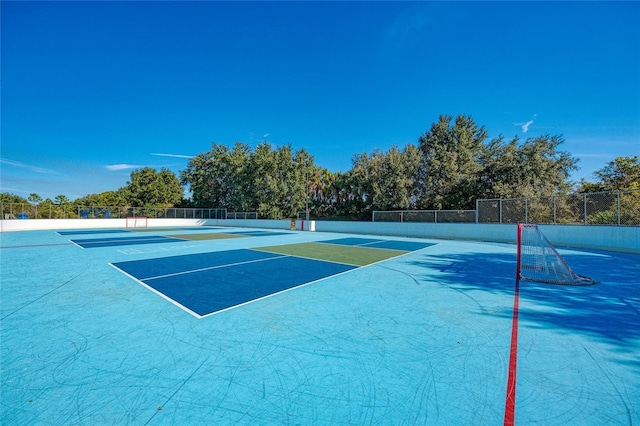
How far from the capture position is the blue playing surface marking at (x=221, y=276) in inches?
223

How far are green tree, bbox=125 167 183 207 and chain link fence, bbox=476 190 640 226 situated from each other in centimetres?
4553

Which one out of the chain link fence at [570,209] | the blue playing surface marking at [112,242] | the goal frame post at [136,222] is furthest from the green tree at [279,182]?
the chain link fence at [570,209]

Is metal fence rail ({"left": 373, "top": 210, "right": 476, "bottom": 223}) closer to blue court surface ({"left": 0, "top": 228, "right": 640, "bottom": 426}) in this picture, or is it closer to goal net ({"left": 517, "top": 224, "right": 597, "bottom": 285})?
goal net ({"left": 517, "top": 224, "right": 597, "bottom": 285})

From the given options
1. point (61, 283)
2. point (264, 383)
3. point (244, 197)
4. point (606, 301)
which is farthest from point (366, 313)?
point (244, 197)

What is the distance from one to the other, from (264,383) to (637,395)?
366cm

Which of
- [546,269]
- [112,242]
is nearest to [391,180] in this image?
[546,269]

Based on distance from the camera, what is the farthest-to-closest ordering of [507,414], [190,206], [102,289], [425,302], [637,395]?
[190,206] → [102,289] → [425,302] → [637,395] → [507,414]

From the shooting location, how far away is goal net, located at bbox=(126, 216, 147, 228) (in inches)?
1361

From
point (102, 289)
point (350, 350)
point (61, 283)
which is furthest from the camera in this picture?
point (61, 283)

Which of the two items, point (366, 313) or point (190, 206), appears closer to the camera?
point (366, 313)

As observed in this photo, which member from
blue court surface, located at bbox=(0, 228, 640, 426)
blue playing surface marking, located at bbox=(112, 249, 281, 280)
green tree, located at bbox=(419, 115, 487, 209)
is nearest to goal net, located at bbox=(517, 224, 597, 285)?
blue court surface, located at bbox=(0, 228, 640, 426)

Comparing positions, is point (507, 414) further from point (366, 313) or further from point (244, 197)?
point (244, 197)

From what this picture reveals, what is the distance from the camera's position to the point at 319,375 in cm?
302

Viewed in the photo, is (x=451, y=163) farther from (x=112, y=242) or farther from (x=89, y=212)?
(x=89, y=212)
